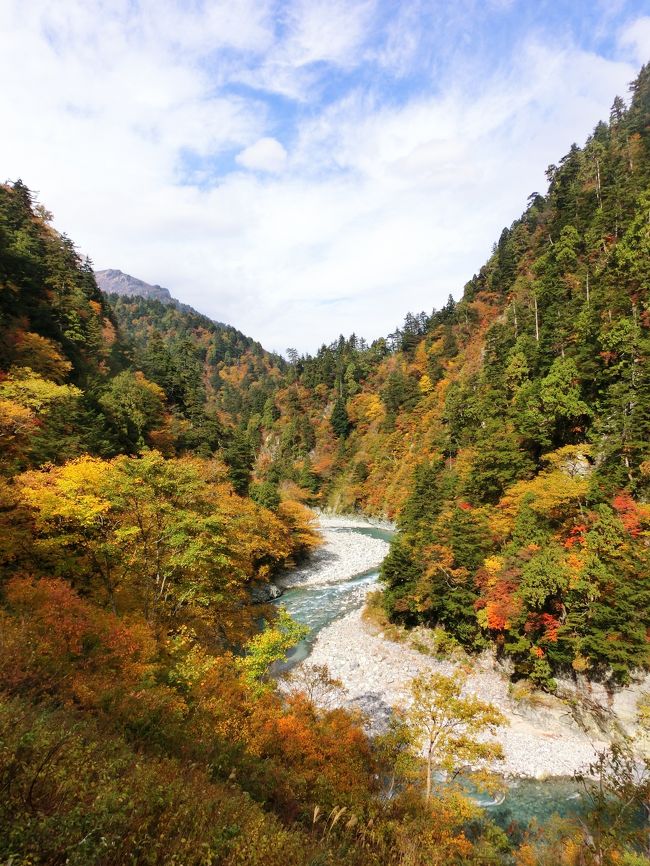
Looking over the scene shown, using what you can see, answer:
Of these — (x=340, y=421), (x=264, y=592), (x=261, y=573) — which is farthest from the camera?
(x=340, y=421)

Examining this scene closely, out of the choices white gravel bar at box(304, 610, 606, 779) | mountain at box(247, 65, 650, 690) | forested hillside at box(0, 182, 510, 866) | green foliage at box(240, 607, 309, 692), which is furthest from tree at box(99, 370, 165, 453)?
mountain at box(247, 65, 650, 690)

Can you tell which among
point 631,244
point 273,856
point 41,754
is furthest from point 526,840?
point 631,244

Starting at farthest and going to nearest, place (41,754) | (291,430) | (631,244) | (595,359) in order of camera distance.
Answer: (291,430), (631,244), (595,359), (41,754)

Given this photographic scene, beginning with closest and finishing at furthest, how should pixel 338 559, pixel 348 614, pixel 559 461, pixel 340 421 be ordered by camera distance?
pixel 559 461
pixel 348 614
pixel 338 559
pixel 340 421

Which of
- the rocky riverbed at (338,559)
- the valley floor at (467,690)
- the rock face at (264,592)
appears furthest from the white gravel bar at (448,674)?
the rocky riverbed at (338,559)

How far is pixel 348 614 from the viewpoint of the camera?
3316cm

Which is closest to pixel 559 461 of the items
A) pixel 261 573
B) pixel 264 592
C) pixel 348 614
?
pixel 348 614

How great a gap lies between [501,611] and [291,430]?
80663mm

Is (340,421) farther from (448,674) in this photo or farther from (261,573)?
(448,674)

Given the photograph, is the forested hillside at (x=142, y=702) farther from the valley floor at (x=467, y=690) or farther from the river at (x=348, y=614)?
the valley floor at (x=467, y=690)

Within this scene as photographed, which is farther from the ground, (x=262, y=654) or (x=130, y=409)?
(x=130, y=409)

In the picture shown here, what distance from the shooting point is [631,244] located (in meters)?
32.9

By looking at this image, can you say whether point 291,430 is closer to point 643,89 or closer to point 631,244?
point 631,244

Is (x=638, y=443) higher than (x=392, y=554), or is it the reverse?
(x=638, y=443)
